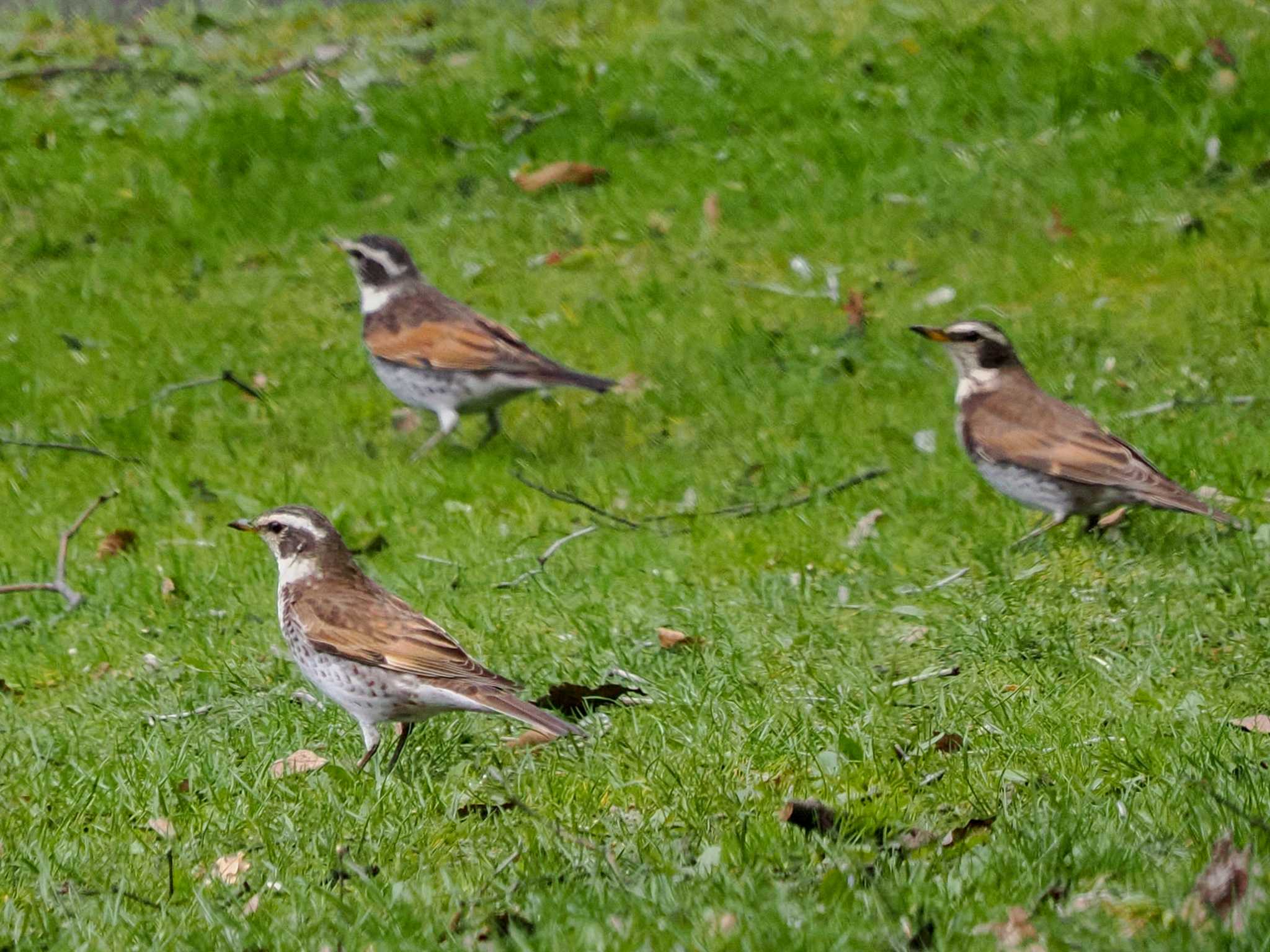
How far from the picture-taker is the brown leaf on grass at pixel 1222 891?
4082 millimetres

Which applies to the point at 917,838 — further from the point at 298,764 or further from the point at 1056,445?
the point at 1056,445

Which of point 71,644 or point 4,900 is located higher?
point 4,900

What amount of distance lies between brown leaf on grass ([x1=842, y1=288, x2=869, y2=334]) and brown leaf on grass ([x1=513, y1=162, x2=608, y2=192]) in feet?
9.64

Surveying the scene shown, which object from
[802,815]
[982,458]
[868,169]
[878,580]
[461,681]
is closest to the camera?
[802,815]

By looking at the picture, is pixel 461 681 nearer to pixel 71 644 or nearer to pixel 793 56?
pixel 71 644

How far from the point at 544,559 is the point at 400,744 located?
106 inches

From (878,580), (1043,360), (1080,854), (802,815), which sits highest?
(1080,854)

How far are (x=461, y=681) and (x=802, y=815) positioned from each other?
1.62m

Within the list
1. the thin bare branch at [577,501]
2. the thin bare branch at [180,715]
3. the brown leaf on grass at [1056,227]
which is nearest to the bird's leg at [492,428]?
the thin bare branch at [577,501]

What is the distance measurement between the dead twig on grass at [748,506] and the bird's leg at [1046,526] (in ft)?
4.07

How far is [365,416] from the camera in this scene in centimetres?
1228

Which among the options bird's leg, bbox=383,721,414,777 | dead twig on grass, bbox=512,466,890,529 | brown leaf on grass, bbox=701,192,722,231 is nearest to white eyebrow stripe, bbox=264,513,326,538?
bird's leg, bbox=383,721,414,777

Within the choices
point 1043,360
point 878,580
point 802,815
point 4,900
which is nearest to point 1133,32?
point 1043,360

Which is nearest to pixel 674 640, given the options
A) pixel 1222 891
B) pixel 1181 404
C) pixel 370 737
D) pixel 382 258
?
pixel 370 737
